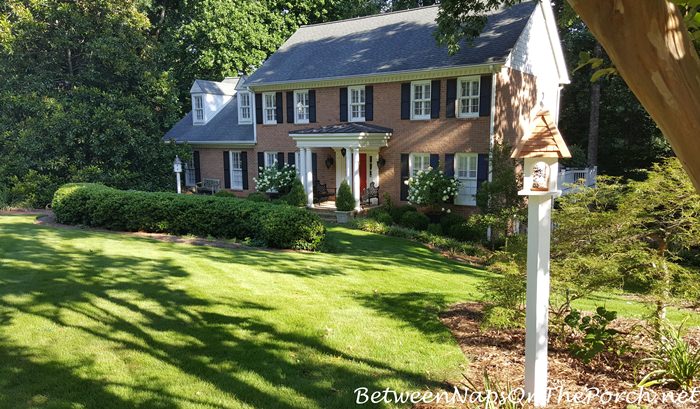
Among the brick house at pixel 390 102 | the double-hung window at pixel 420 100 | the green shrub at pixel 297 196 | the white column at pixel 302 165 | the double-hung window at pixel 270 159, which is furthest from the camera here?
the double-hung window at pixel 270 159

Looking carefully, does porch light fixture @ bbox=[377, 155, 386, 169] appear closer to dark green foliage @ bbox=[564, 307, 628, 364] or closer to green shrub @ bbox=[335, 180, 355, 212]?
green shrub @ bbox=[335, 180, 355, 212]

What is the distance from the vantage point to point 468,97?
59.1 ft

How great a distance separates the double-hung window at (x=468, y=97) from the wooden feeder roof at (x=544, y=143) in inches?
543

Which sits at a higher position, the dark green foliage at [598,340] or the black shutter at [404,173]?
the black shutter at [404,173]

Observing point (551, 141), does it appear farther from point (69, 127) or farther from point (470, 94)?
point (69, 127)

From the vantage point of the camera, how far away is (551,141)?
4.54m

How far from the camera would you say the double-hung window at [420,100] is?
19047 mm

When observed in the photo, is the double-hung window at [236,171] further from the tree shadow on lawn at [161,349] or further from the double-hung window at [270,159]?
the tree shadow on lawn at [161,349]

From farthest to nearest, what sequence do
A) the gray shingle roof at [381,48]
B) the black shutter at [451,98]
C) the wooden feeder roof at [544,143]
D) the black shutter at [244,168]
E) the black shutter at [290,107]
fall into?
the black shutter at [244,168] < the black shutter at [290,107] < the gray shingle roof at [381,48] < the black shutter at [451,98] < the wooden feeder roof at [544,143]

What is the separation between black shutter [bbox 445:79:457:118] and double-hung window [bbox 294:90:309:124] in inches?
286

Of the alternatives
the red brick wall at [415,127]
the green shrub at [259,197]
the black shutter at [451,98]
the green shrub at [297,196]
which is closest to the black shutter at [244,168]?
the red brick wall at [415,127]

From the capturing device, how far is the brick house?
18.1m

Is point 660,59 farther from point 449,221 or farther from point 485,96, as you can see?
point 485,96

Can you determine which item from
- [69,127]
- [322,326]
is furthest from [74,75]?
[322,326]
